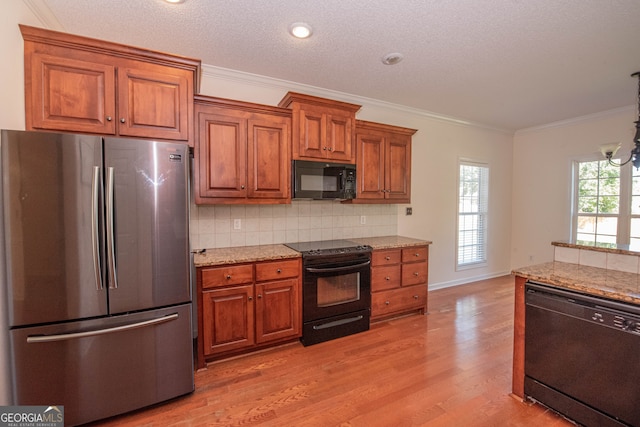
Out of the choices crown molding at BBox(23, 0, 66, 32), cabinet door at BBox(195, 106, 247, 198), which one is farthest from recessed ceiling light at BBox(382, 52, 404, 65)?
crown molding at BBox(23, 0, 66, 32)

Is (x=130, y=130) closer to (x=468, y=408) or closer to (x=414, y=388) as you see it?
(x=414, y=388)

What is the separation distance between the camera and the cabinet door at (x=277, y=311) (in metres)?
2.36

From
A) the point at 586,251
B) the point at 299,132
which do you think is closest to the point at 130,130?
the point at 299,132

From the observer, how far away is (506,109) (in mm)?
3875

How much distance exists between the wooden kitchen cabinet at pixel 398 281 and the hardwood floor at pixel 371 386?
0.85ft

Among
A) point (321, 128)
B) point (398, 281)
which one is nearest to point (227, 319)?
point (398, 281)

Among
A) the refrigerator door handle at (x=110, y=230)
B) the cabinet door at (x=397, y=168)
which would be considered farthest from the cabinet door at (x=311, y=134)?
the refrigerator door handle at (x=110, y=230)

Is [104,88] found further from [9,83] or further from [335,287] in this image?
[335,287]

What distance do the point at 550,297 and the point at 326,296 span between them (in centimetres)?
175

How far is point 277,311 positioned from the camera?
2.43 m

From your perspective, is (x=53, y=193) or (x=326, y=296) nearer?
(x=53, y=193)

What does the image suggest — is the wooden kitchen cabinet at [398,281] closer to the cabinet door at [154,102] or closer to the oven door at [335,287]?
the oven door at [335,287]

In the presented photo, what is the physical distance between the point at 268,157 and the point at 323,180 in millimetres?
628

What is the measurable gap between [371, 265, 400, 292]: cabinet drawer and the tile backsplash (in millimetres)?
682
